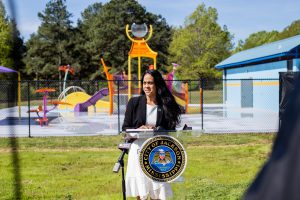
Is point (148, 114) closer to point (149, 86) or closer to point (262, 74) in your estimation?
point (149, 86)

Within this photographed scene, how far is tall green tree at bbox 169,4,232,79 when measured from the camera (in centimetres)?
4172

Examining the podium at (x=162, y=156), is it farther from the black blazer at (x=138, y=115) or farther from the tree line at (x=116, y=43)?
the tree line at (x=116, y=43)

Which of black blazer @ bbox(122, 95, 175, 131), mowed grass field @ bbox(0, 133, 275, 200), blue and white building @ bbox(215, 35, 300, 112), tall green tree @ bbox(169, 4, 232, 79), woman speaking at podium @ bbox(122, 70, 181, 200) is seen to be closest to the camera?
woman speaking at podium @ bbox(122, 70, 181, 200)

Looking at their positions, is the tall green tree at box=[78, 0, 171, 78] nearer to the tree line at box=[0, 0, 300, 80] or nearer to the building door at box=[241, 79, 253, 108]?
the tree line at box=[0, 0, 300, 80]

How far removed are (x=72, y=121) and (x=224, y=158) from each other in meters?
9.99

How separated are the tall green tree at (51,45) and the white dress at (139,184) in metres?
46.9

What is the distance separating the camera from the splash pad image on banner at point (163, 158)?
3.22 metres

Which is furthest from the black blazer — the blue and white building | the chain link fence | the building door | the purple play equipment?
the building door

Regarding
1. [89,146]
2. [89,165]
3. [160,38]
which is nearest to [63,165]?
[89,165]

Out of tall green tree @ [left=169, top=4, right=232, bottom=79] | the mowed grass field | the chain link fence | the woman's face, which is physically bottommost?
the mowed grass field

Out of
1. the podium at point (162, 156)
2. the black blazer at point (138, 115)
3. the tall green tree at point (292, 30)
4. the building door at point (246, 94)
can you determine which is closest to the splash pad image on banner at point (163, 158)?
the podium at point (162, 156)

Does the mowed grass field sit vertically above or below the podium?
below

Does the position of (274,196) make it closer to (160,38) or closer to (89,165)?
(89,165)

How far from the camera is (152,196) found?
3.52 m
